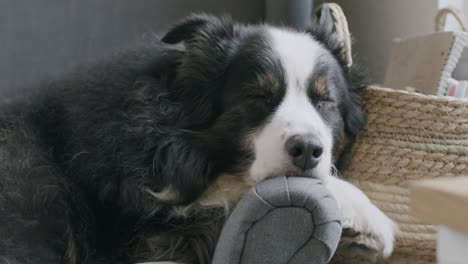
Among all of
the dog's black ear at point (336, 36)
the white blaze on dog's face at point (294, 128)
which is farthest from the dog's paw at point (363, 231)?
the dog's black ear at point (336, 36)

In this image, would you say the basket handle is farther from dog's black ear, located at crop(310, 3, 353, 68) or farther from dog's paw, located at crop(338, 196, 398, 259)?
dog's paw, located at crop(338, 196, 398, 259)

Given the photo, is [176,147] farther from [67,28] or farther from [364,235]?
[67,28]

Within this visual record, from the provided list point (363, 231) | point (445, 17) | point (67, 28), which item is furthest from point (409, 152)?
point (67, 28)

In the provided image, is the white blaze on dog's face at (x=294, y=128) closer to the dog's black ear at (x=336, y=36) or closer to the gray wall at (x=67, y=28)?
the dog's black ear at (x=336, y=36)

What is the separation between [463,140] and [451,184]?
96 cm

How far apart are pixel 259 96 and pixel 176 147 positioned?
1.03 feet

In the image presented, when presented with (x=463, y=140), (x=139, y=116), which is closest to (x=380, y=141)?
(x=463, y=140)

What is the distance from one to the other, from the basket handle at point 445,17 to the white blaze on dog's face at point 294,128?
76cm

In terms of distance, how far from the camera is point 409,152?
1632 millimetres

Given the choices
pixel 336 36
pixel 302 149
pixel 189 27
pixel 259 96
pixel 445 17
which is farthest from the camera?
pixel 445 17

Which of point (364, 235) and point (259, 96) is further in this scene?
point (259, 96)

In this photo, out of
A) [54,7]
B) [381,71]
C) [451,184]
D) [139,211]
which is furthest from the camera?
[381,71]

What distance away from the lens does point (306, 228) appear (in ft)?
3.92

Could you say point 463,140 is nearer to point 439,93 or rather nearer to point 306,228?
point 439,93
